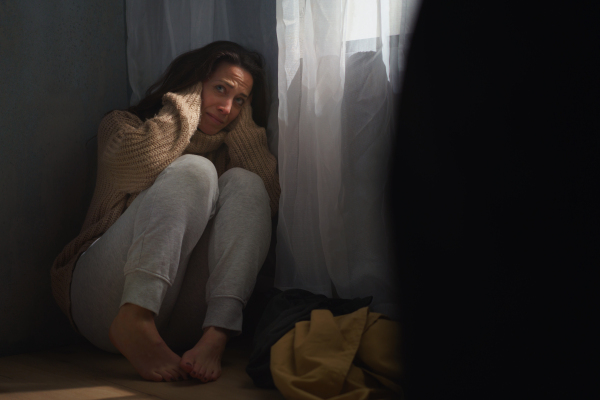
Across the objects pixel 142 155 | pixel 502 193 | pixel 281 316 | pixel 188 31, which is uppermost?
pixel 188 31

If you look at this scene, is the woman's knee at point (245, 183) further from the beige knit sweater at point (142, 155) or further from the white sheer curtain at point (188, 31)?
the white sheer curtain at point (188, 31)

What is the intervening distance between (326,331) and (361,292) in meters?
0.25

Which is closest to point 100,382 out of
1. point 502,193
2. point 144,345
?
point 144,345

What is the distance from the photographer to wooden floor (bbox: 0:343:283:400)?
2.67 ft

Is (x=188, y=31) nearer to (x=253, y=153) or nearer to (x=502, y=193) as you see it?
(x=253, y=153)

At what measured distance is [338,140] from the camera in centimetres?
106

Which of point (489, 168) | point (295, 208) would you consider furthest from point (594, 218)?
point (295, 208)

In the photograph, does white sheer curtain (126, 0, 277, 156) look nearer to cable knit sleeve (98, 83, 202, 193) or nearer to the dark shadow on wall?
cable knit sleeve (98, 83, 202, 193)

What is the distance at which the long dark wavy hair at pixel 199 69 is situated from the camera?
50.8 inches

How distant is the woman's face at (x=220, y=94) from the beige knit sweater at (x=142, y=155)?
31 millimetres

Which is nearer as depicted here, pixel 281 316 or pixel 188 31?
pixel 281 316

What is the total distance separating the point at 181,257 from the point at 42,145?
1.88ft

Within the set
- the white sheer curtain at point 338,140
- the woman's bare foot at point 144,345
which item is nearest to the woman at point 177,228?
the woman's bare foot at point 144,345

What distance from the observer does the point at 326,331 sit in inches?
31.3
